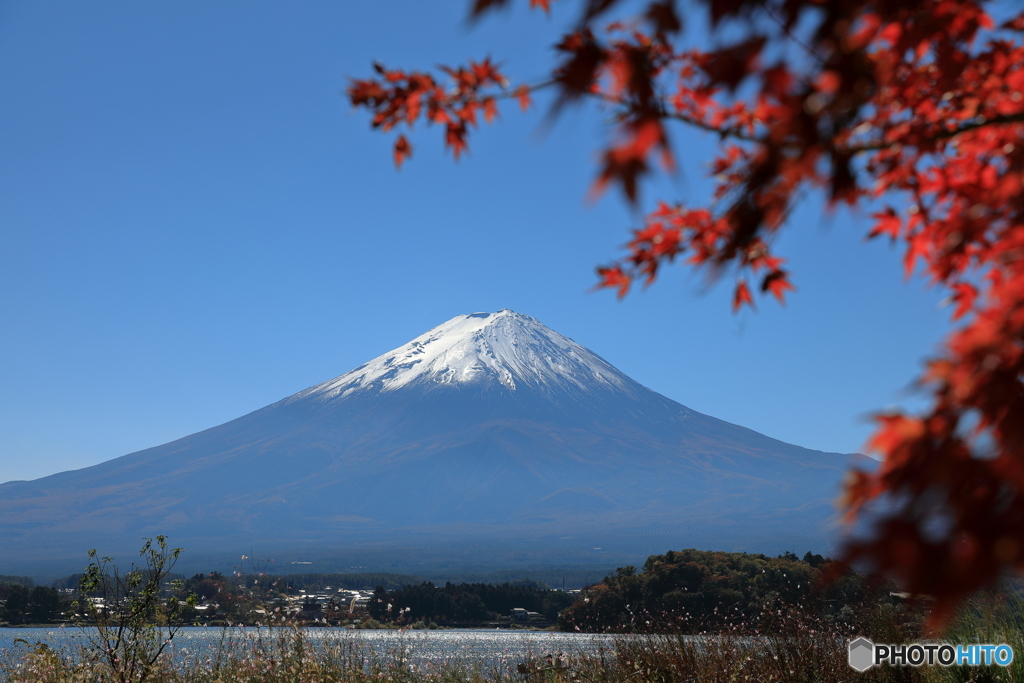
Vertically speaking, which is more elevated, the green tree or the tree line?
the green tree

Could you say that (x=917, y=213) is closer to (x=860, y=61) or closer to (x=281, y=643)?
(x=860, y=61)

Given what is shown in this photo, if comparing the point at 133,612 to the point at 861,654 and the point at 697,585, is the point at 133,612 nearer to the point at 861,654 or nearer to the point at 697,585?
the point at 861,654

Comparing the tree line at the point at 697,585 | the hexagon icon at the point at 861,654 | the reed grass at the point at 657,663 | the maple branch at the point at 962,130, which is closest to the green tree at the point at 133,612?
the reed grass at the point at 657,663

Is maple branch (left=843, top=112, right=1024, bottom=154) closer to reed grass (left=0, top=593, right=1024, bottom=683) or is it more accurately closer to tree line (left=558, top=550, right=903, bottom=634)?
reed grass (left=0, top=593, right=1024, bottom=683)

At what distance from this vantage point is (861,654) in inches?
264

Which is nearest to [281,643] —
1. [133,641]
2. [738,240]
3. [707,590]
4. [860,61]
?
[133,641]

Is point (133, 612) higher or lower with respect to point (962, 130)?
lower

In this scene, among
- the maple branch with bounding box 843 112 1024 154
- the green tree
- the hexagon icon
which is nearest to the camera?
the maple branch with bounding box 843 112 1024 154

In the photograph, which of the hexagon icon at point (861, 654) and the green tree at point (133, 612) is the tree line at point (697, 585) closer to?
the hexagon icon at point (861, 654)

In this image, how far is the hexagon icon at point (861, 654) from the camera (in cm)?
658

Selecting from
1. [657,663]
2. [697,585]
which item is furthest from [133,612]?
[697,585]

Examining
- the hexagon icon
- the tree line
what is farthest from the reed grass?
the tree line

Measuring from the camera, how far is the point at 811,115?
1.61m

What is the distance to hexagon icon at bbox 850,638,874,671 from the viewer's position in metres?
6.58
